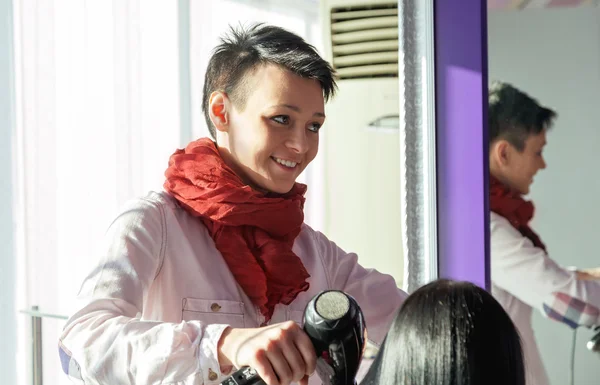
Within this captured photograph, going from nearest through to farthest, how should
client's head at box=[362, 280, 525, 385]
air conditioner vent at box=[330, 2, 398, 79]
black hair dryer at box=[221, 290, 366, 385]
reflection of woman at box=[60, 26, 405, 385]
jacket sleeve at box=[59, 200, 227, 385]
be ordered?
1. client's head at box=[362, 280, 525, 385]
2. black hair dryer at box=[221, 290, 366, 385]
3. jacket sleeve at box=[59, 200, 227, 385]
4. reflection of woman at box=[60, 26, 405, 385]
5. air conditioner vent at box=[330, 2, 398, 79]

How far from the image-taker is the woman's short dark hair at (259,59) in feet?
4.99

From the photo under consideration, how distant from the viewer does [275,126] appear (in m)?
1.51

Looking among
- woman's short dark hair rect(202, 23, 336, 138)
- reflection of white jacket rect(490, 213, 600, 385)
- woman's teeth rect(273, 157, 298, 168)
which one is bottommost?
reflection of white jacket rect(490, 213, 600, 385)

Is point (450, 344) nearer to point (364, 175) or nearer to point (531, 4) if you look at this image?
point (531, 4)

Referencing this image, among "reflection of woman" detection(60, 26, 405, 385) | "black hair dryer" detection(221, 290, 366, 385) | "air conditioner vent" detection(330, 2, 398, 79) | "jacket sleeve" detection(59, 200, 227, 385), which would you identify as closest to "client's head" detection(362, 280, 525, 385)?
"black hair dryer" detection(221, 290, 366, 385)

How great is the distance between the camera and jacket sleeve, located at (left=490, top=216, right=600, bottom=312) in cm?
200

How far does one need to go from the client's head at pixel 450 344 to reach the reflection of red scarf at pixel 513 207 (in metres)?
1.20

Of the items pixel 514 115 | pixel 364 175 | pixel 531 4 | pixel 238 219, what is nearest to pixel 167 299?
pixel 238 219

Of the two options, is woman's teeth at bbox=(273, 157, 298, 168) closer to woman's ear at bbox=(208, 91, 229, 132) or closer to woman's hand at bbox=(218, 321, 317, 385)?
woman's ear at bbox=(208, 91, 229, 132)

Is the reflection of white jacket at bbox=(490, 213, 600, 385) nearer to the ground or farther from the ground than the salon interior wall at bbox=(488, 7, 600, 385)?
nearer to the ground

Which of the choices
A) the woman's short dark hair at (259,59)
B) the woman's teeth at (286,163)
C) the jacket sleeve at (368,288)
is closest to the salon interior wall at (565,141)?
the jacket sleeve at (368,288)

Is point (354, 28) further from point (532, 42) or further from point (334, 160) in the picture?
point (532, 42)

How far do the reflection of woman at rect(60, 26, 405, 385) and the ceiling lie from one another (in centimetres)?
72

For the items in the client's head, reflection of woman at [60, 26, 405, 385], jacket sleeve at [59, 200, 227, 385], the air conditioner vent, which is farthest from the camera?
the air conditioner vent
